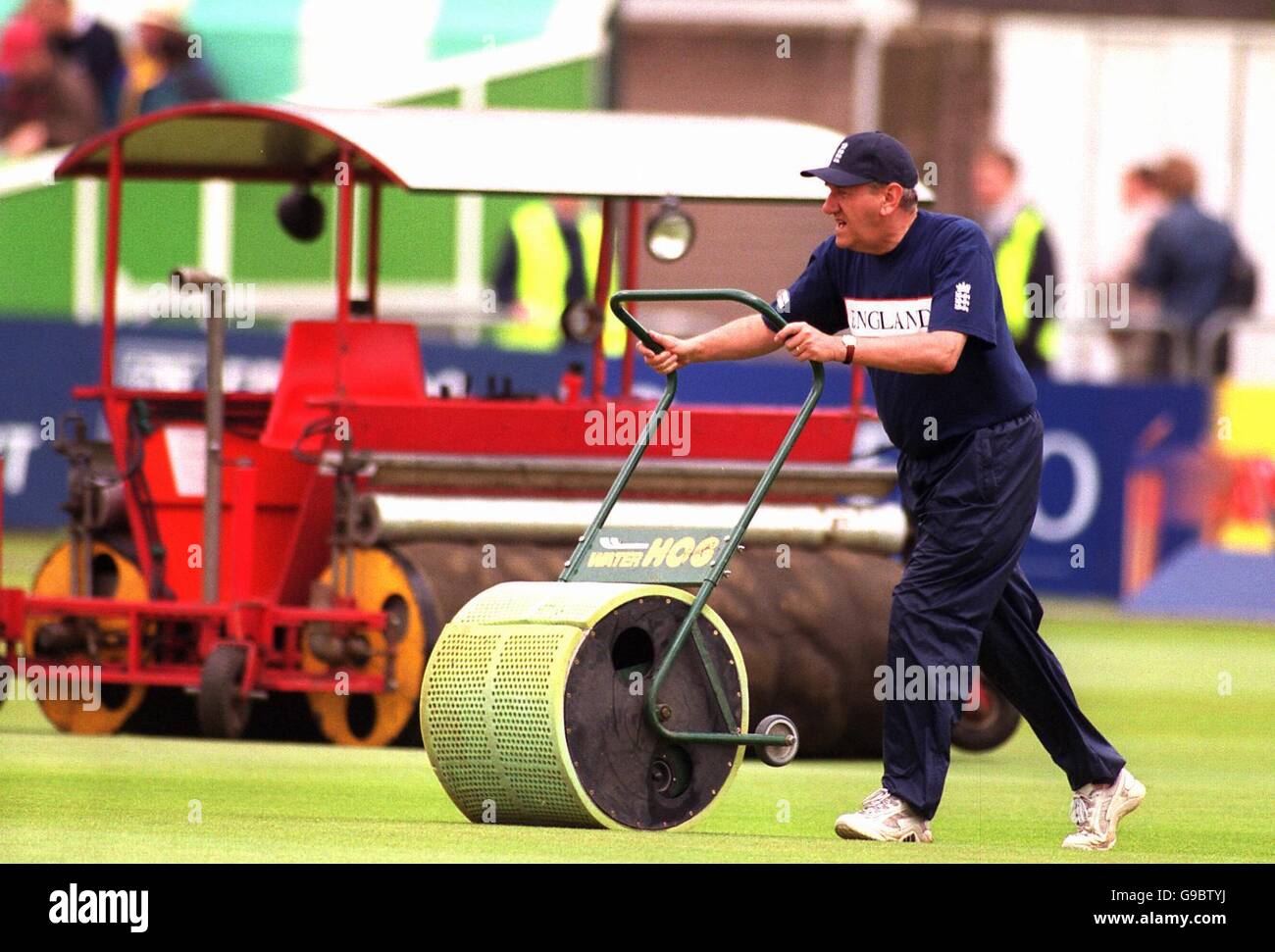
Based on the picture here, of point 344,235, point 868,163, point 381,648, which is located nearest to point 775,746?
point 868,163

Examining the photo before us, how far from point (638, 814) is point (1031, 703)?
1.26 meters

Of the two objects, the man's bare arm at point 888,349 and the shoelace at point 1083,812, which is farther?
the shoelace at point 1083,812

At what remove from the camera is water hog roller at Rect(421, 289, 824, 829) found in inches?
372

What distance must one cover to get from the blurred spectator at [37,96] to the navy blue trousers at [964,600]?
613 inches

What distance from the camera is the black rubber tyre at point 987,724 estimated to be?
536 inches

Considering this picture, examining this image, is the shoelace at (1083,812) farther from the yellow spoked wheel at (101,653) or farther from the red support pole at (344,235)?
the yellow spoked wheel at (101,653)

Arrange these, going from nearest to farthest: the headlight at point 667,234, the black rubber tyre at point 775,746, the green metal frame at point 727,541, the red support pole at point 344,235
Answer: the green metal frame at point 727,541
the black rubber tyre at point 775,746
the red support pole at point 344,235
the headlight at point 667,234

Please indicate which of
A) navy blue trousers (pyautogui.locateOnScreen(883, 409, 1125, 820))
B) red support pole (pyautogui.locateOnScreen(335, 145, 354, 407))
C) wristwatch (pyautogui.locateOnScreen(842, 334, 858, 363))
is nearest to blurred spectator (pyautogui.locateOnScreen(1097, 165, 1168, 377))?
red support pole (pyautogui.locateOnScreen(335, 145, 354, 407))

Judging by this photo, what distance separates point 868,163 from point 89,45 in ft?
52.4

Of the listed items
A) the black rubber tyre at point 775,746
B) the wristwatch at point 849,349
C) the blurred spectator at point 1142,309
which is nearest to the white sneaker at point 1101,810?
the black rubber tyre at point 775,746

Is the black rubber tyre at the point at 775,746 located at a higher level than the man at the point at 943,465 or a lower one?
lower

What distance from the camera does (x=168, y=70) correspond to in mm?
23141
